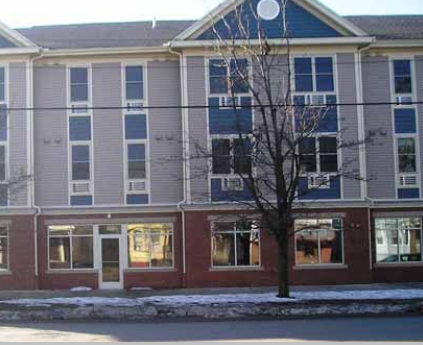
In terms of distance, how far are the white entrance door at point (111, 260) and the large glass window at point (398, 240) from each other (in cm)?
1057

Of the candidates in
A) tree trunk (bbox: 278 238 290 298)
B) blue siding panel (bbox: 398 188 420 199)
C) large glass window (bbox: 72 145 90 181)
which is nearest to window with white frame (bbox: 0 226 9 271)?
large glass window (bbox: 72 145 90 181)

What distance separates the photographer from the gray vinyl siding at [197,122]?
26062mm

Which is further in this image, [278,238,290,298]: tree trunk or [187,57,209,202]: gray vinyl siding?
[187,57,209,202]: gray vinyl siding

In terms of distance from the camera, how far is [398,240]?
26.8m

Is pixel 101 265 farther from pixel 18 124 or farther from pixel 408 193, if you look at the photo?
pixel 408 193

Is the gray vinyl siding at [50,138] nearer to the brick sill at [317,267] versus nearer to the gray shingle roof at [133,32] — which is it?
the gray shingle roof at [133,32]

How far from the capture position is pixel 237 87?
86.0 feet

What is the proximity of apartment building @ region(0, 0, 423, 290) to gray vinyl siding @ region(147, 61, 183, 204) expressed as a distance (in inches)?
2.3

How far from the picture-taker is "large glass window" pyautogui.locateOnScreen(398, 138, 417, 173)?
2705 centimetres

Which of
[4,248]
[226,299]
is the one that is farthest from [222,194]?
[4,248]

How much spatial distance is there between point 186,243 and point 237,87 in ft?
21.5

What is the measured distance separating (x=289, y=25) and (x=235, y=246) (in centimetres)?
916

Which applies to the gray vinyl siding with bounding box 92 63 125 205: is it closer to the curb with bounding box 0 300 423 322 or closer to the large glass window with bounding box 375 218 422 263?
the curb with bounding box 0 300 423 322

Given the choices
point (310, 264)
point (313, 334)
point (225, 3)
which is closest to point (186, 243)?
point (310, 264)
